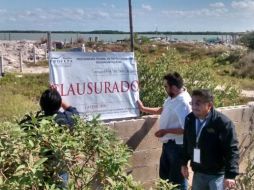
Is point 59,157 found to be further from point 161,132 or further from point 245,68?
point 245,68

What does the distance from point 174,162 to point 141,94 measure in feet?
7.74

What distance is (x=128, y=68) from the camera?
6.45m

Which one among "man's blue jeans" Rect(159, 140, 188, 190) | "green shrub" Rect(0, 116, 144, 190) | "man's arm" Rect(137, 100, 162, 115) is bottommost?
"man's blue jeans" Rect(159, 140, 188, 190)

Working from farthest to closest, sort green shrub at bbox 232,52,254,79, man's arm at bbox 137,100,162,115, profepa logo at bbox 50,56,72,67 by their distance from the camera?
green shrub at bbox 232,52,254,79 → man's arm at bbox 137,100,162,115 → profepa logo at bbox 50,56,72,67

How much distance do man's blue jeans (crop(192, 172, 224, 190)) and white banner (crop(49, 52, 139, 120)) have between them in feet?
4.29

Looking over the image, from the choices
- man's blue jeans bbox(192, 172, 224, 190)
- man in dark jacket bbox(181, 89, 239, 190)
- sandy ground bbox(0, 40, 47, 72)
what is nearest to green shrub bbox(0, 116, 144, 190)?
Result: man in dark jacket bbox(181, 89, 239, 190)

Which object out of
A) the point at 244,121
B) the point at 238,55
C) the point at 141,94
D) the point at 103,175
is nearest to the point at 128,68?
the point at 141,94

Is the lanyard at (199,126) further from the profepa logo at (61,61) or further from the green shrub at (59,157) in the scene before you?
the green shrub at (59,157)

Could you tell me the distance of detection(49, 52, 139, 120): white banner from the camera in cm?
580

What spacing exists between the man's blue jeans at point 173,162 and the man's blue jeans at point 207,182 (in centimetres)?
66

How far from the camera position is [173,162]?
19.5 feet

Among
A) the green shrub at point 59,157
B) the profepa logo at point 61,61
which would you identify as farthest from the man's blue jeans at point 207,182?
the green shrub at point 59,157

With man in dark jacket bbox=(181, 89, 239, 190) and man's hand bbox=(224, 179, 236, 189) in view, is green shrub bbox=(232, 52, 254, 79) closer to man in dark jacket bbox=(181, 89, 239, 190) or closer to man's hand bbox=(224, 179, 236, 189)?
man in dark jacket bbox=(181, 89, 239, 190)

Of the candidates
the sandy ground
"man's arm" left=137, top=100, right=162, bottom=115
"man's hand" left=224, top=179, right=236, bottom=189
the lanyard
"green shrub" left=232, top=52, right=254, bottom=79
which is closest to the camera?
"man's hand" left=224, top=179, right=236, bottom=189
